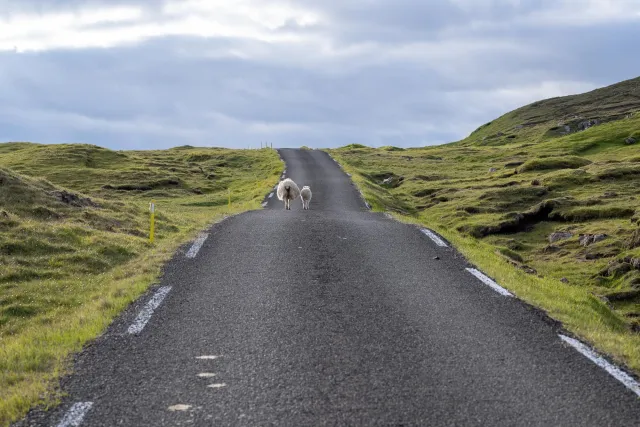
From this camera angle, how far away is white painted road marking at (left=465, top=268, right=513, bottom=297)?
1110cm

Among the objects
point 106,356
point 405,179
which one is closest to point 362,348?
point 106,356

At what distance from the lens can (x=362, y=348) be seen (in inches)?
307

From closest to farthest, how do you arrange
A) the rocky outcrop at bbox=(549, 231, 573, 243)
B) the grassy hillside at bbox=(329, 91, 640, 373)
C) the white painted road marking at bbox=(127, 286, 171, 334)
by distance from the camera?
the white painted road marking at bbox=(127, 286, 171, 334), the grassy hillside at bbox=(329, 91, 640, 373), the rocky outcrop at bbox=(549, 231, 573, 243)

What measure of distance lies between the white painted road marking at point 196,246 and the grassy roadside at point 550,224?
6136mm

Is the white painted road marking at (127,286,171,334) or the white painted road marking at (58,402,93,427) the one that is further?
the white painted road marking at (127,286,171,334)

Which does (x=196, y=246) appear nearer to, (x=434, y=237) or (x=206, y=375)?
(x=434, y=237)

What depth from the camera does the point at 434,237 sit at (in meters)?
17.4

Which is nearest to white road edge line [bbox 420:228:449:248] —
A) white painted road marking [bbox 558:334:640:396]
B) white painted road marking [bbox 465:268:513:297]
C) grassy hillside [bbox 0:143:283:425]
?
white painted road marking [bbox 465:268:513:297]

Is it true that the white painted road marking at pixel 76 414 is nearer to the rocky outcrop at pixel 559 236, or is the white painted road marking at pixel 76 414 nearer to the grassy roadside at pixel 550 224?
the grassy roadside at pixel 550 224

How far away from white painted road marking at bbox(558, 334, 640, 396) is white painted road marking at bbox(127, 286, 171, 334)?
555cm

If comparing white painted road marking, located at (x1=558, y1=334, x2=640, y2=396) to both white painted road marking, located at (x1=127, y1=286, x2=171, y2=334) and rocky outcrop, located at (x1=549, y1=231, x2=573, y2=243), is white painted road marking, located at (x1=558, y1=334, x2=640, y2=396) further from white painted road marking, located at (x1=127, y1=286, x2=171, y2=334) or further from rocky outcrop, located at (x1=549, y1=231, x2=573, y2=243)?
rocky outcrop, located at (x1=549, y1=231, x2=573, y2=243)

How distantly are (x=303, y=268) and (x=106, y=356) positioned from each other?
5.54 metres

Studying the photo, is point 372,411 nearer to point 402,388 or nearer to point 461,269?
point 402,388

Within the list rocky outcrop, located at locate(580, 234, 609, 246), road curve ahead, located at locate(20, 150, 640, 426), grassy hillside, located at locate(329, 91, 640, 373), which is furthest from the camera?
rocky outcrop, located at locate(580, 234, 609, 246)
